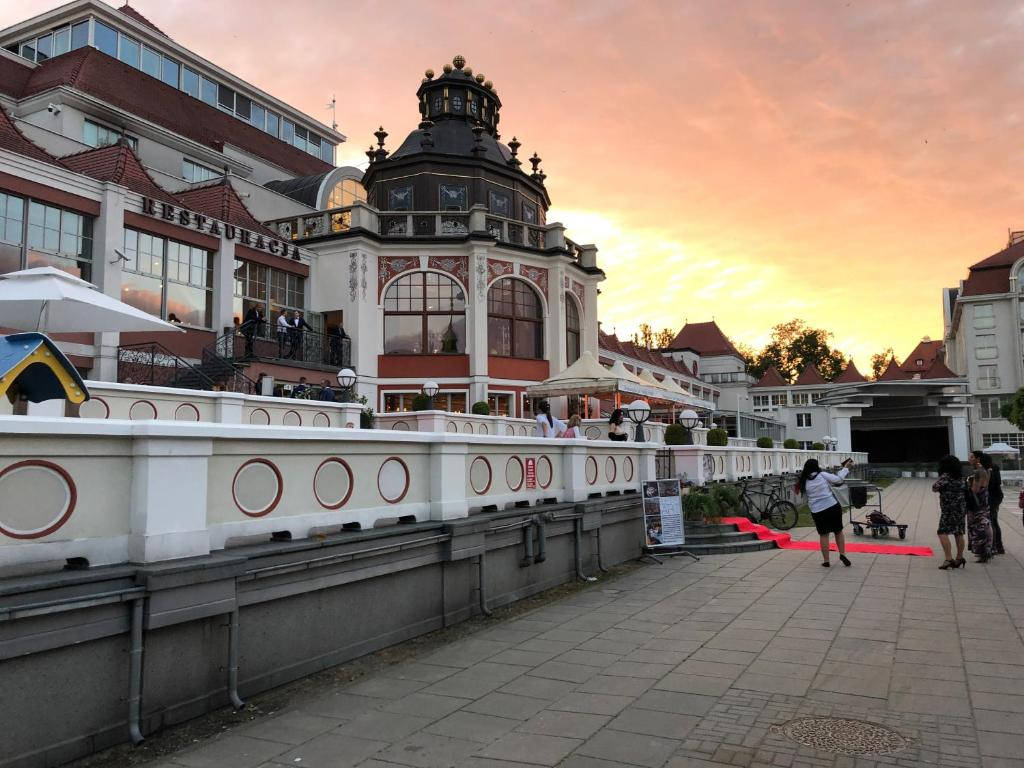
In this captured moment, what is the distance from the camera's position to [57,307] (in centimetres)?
938

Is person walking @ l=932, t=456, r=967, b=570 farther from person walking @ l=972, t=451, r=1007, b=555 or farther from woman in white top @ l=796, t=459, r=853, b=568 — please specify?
woman in white top @ l=796, t=459, r=853, b=568

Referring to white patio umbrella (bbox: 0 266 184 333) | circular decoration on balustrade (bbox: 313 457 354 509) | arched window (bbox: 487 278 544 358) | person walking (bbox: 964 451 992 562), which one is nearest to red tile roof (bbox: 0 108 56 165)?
white patio umbrella (bbox: 0 266 184 333)

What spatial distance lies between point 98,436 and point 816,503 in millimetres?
10938

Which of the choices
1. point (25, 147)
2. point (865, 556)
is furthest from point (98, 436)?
point (25, 147)

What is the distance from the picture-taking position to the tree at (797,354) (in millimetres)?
102250

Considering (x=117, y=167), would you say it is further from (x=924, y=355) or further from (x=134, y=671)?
(x=924, y=355)

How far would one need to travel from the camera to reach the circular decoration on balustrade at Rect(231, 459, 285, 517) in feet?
18.9

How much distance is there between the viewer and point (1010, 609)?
8.88 meters

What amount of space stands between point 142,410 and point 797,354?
101925 millimetres

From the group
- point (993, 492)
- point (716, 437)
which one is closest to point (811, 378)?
point (716, 437)

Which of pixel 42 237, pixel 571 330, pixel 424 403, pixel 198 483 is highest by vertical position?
pixel 42 237

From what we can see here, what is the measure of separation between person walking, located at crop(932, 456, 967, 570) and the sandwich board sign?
3978 millimetres

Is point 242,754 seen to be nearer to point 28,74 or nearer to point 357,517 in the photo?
point 357,517

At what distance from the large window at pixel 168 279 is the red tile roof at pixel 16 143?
277 centimetres
